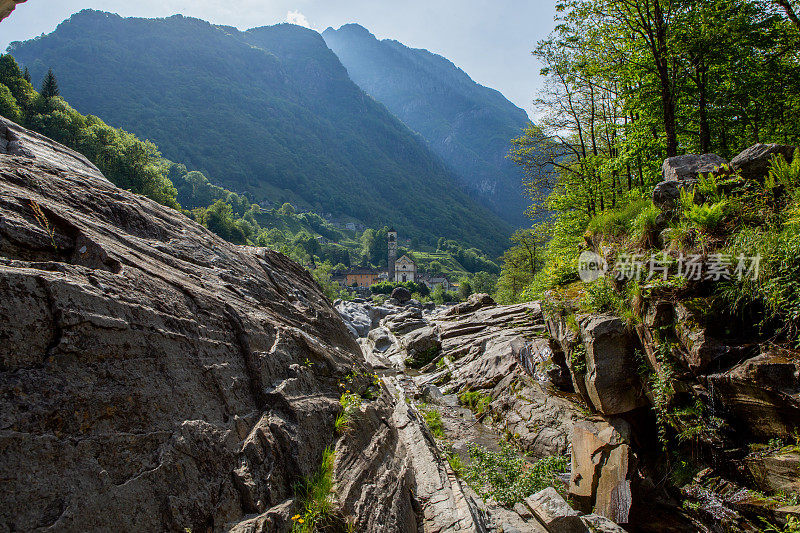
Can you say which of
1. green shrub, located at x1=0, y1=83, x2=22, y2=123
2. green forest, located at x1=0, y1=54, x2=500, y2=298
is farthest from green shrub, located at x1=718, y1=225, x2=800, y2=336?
green shrub, located at x1=0, y1=83, x2=22, y2=123

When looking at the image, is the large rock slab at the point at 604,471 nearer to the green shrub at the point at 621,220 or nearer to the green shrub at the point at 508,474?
the green shrub at the point at 508,474

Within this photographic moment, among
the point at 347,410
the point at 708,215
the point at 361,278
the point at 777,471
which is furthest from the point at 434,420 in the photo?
the point at 361,278

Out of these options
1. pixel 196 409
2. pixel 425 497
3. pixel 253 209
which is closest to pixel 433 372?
pixel 425 497

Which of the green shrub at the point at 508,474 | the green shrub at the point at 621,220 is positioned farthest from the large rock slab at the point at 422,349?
the green shrub at the point at 621,220

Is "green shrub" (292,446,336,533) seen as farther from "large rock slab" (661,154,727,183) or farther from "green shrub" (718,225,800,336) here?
"large rock slab" (661,154,727,183)

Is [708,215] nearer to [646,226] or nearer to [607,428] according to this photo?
[646,226]

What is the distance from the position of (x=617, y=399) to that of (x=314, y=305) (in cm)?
854

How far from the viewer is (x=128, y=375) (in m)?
3.86

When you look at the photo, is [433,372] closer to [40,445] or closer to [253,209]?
[40,445]

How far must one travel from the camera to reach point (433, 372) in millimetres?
23250

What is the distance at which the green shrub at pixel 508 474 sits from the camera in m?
8.79
